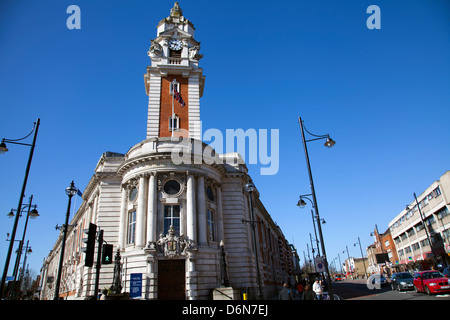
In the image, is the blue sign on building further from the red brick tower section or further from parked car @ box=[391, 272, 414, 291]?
parked car @ box=[391, 272, 414, 291]

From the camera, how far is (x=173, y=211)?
25594mm

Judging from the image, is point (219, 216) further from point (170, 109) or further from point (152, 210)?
point (170, 109)

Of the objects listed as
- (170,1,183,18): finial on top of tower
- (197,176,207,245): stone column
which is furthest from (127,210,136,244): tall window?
(170,1,183,18): finial on top of tower

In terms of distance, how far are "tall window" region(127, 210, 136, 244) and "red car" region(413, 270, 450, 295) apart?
861 inches

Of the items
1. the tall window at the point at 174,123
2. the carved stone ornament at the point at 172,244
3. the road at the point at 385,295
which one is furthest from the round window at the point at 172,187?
the road at the point at 385,295

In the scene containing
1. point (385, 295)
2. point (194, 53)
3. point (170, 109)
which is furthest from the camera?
point (194, 53)

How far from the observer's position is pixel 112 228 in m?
27.2

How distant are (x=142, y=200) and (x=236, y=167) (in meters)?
10.9

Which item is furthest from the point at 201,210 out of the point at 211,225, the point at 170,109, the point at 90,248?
the point at 90,248

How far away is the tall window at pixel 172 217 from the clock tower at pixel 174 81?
8.15 meters

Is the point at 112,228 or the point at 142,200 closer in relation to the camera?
the point at 142,200

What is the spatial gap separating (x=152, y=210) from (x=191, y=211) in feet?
10.5
